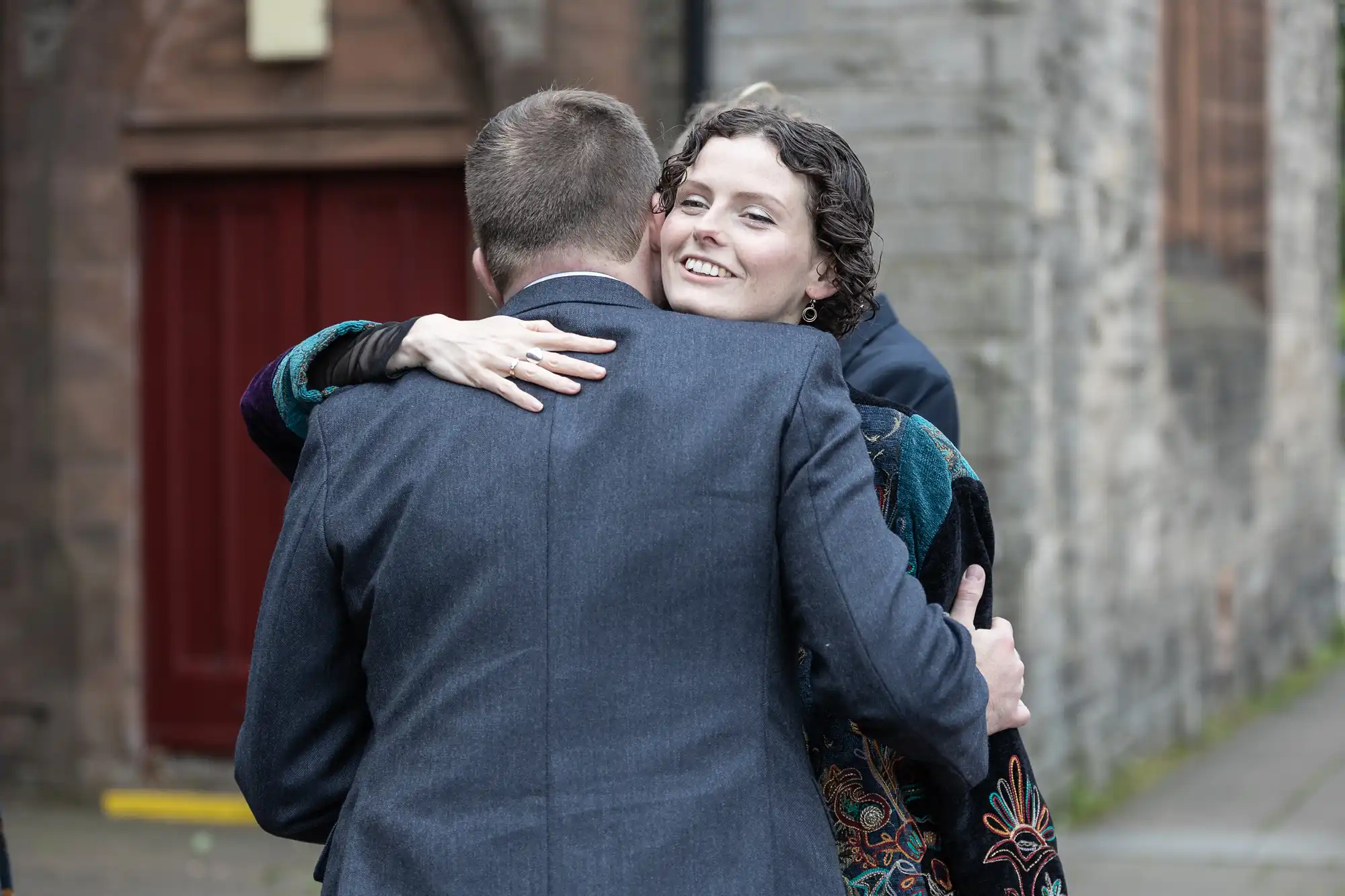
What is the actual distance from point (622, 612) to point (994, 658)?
0.46m

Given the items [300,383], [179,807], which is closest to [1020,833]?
[300,383]

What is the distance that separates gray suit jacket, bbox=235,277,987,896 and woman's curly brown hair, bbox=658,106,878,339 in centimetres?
19

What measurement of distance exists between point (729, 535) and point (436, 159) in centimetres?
507

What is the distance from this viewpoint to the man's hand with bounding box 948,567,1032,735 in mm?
1933

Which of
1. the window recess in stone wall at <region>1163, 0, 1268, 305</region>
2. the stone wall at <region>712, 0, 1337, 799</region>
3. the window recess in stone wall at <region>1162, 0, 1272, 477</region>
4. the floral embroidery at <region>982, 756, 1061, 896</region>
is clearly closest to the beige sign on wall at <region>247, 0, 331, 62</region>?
the stone wall at <region>712, 0, 1337, 799</region>

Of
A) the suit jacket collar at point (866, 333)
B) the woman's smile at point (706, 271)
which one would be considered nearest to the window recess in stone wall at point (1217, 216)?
the suit jacket collar at point (866, 333)

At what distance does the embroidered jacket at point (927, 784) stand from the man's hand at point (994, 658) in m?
0.02

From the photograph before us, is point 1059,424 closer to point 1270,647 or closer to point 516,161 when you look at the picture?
point 1270,647

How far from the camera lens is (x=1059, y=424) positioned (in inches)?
257

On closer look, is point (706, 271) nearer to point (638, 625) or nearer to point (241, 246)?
point (638, 625)

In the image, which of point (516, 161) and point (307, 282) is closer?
point (516, 161)

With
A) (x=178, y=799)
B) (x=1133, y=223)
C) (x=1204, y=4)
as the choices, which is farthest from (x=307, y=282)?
(x=1204, y=4)

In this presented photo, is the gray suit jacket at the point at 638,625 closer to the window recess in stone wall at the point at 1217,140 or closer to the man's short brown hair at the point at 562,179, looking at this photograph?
the man's short brown hair at the point at 562,179

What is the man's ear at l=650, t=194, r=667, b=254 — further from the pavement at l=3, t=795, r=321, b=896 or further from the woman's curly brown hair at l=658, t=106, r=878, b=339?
the pavement at l=3, t=795, r=321, b=896
